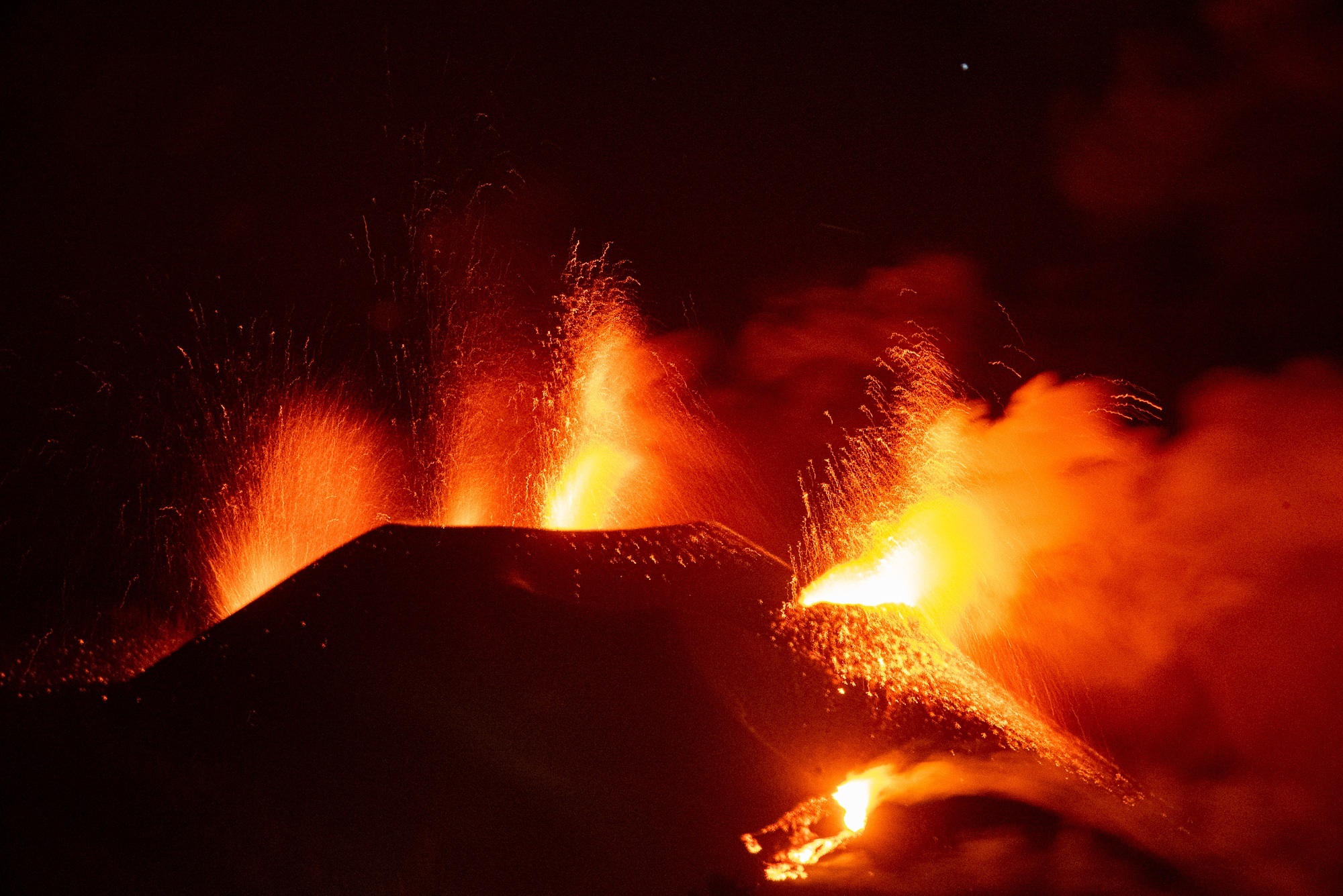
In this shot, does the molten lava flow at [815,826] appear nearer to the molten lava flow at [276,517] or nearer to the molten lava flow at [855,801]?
the molten lava flow at [855,801]

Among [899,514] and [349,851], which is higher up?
[899,514]

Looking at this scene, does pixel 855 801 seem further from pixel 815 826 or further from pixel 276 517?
pixel 276 517

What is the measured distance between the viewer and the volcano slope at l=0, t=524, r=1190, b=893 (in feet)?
21.3

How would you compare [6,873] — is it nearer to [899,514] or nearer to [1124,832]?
[1124,832]

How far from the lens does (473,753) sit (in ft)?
23.2

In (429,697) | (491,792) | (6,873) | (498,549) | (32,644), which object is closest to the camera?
(6,873)

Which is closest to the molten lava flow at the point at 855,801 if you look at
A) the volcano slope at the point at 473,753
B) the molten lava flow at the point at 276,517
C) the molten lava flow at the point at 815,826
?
the molten lava flow at the point at 815,826

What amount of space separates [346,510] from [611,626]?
871 cm

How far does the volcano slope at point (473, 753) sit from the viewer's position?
21.3 ft

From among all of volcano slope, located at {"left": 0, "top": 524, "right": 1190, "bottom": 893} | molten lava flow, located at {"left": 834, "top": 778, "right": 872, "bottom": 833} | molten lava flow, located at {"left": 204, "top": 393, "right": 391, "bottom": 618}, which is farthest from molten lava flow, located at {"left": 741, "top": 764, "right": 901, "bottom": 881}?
molten lava flow, located at {"left": 204, "top": 393, "right": 391, "bottom": 618}

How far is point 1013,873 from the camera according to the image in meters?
6.87

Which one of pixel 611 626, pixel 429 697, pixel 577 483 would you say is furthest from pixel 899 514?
pixel 429 697

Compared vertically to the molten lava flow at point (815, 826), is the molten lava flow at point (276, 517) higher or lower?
higher

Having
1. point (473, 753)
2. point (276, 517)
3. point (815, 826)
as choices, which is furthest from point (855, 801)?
point (276, 517)
